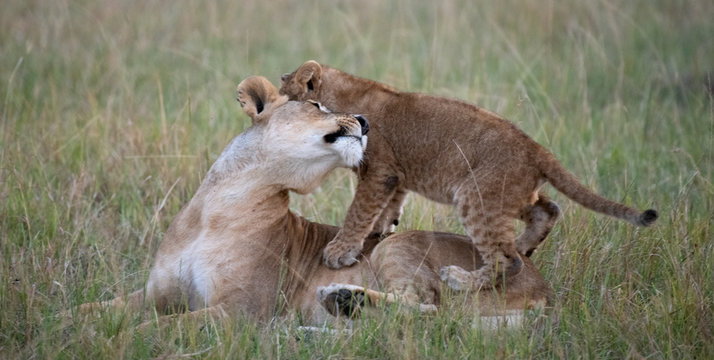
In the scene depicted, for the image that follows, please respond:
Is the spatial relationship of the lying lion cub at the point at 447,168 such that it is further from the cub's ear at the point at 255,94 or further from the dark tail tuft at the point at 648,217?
the cub's ear at the point at 255,94

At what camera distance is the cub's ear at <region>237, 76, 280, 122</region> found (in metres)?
4.72

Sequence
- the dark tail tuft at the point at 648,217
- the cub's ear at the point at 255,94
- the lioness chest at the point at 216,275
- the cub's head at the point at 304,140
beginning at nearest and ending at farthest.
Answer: the dark tail tuft at the point at 648,217 → the lioness chest at the point at 216,275 → the cub's head at the point at 304,140 → the cub's ear at the point at 255,94

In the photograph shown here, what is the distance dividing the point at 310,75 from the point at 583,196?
1550 mm

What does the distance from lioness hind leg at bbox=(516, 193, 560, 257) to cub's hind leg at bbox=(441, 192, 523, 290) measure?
368 millimetres

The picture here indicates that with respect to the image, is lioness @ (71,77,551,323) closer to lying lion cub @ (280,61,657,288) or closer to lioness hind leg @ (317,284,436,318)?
lioness hind leg @ (317,284,436,318)

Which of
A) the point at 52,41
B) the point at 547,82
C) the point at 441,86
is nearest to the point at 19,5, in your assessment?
the point at 52,41

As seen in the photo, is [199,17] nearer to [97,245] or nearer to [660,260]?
[97,245]

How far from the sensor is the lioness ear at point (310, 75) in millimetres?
4887

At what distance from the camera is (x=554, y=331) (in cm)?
409

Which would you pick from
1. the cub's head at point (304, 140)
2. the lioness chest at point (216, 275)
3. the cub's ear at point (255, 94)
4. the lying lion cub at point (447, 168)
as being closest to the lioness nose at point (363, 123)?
the cub's head at point (304, 140)

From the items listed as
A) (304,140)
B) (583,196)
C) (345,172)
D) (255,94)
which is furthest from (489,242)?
(345,172)

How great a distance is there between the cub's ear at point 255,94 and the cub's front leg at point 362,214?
2.00ft

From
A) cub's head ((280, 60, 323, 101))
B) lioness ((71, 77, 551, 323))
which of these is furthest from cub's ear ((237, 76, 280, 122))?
cub's head ((280, 60, 323, 101))

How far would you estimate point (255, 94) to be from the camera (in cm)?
479
